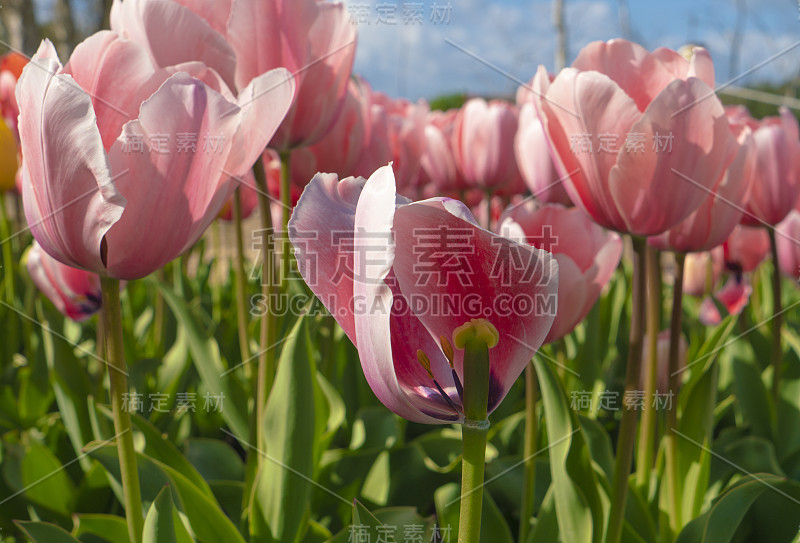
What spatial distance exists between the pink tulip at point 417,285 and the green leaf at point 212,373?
637 mm

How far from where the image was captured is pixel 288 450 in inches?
29.7

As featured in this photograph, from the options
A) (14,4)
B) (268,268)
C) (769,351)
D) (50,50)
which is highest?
(14,4)

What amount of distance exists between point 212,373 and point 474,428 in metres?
0.68

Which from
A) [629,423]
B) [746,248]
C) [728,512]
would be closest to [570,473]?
[629,423]

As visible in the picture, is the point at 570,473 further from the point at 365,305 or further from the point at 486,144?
the point at 486,144

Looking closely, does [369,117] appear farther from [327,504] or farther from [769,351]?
[769,351]

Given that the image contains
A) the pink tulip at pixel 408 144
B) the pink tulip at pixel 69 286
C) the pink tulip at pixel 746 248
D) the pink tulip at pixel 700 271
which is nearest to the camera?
the pink tulip at pixel 69 286

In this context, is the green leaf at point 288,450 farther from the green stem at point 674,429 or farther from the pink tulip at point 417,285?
the green stem at point 674,429

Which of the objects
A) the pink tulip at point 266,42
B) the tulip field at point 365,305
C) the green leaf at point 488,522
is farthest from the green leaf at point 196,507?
the pink tulip at point 266,42

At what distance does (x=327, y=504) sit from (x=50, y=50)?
70 cm

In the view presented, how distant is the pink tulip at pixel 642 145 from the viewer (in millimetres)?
730

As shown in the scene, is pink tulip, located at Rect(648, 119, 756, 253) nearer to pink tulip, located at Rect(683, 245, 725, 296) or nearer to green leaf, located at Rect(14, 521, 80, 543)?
green leaf, located at Rect(14, 521, 80, 543)

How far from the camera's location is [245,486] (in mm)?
908

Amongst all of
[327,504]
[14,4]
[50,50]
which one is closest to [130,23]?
[50,50]
